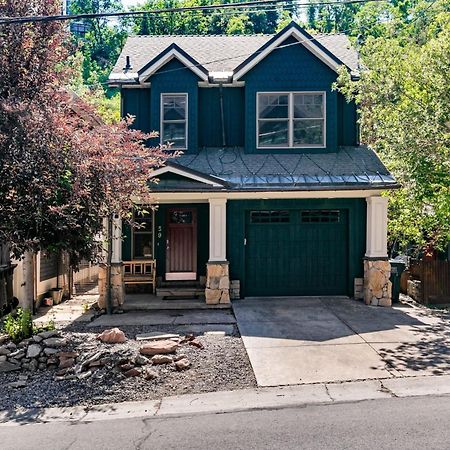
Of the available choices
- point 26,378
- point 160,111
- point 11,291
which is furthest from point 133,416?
point 160,111

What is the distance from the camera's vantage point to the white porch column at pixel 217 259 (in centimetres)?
1127

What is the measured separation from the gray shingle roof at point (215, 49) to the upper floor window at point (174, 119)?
1.61 m

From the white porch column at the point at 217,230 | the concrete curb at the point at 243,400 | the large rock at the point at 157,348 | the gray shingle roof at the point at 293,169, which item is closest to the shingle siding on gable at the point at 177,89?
the gray shingle roof at the point at 293,169

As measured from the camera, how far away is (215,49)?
1500cm

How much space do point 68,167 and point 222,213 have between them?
5.13 meters

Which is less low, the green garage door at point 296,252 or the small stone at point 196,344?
the green garage door at point 296,252

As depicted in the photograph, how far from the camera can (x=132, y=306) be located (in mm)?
11164

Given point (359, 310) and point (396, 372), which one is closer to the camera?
point (396, 372)

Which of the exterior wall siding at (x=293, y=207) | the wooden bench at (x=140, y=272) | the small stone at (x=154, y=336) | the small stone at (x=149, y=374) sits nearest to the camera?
the small stone at (x=149, y=374)

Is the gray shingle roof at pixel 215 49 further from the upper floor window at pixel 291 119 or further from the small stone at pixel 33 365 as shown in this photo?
the small stone at pixel 33 365

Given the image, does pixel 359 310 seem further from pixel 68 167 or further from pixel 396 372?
pixel 68 167

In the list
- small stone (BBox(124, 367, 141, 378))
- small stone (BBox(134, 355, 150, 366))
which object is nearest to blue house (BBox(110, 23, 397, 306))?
small stone (BBox(134, 355, 150, 366))

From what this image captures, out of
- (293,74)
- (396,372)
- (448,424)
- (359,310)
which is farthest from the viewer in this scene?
(293,74)

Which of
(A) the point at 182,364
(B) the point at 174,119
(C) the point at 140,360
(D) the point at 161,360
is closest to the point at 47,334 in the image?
(C) the point at 140,360
